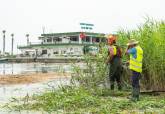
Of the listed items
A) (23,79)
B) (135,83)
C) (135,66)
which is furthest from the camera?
(23,79)

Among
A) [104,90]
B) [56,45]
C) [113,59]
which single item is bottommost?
[104,90]

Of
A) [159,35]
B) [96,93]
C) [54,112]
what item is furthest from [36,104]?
[159,35]

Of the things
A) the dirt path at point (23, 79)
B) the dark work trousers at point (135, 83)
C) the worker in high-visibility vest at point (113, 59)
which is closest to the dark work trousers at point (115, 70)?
the worker in high-visibility vest at point (113, 59)

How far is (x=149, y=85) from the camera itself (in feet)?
48.0

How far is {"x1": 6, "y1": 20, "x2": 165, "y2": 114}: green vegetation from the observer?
11.3 metres

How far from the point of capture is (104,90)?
14367 millimetres

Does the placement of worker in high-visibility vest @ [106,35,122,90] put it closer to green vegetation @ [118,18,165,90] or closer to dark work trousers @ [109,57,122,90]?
dark work trousers @ [109,57,122,90]

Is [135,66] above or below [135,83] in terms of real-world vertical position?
above

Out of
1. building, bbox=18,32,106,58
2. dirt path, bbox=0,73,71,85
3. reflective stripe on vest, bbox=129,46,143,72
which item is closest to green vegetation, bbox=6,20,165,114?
reflective stripe on vest, bbox=129,46,143,72

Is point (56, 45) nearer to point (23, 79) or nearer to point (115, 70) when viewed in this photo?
point (23, 79)

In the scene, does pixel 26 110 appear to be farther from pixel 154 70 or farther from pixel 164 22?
pixel 164 22

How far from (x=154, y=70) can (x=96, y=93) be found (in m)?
1.99

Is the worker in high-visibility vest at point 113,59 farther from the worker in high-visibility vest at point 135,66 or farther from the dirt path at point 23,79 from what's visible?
the dirt path at point 23,79

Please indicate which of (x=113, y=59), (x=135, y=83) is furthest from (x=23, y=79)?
(x=135, y=83)
